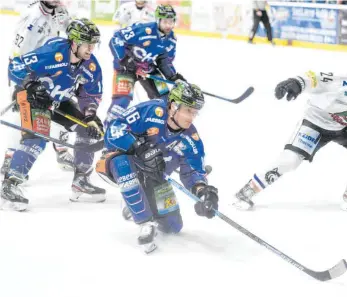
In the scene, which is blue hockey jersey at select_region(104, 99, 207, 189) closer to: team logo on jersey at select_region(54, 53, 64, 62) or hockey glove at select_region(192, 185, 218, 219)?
hockey glove at select_region(192, 185, 218, 219)

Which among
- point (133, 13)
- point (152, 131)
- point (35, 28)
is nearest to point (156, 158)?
point (152, 131)

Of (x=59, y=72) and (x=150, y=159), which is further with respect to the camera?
(x=59, y=72)

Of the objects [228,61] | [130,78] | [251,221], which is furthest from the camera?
[228,61]

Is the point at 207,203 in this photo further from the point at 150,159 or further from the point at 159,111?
the point at 159,111

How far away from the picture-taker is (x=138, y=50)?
4.91 m

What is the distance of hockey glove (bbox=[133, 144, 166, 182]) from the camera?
3.10m

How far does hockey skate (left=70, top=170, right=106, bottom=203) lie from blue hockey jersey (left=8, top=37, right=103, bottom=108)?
18.5 inches

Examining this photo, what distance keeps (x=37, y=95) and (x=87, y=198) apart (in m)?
0.71

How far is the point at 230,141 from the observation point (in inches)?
215

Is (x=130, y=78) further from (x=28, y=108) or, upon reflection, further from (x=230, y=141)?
(x=28, y=108)

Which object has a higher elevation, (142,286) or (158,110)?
(158,110)

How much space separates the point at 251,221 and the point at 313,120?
2.21 ft

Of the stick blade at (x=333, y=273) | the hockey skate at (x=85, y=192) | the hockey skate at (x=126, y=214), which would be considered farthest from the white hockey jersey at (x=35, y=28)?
the stick blade at (x=333, y=273)

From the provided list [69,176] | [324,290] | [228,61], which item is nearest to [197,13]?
[228,61]
